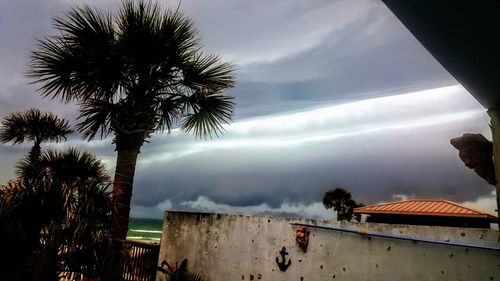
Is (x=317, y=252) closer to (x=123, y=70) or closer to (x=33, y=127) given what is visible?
(x=123, y=70)

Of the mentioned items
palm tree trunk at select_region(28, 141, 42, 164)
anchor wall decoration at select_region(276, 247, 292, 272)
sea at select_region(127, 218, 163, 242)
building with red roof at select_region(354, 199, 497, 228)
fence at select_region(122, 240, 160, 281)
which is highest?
palm tree trunk at select_region(28, 141, 42, 164)

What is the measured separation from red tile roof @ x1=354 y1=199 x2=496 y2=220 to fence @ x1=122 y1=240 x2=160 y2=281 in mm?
8792

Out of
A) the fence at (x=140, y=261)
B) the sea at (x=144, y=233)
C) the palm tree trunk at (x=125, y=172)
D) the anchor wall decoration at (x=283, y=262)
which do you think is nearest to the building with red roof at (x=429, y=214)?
the anchor wall decoration at (x=283, y=262)

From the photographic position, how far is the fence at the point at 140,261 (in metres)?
6.54

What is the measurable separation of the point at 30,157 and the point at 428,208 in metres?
14.1

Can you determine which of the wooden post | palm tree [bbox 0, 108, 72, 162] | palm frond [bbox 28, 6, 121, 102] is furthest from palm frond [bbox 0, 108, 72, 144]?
the wooden post

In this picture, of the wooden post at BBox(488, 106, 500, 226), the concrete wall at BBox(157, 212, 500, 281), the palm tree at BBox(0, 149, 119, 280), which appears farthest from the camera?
the palm tree at BBox(0, 149, 119, 280)

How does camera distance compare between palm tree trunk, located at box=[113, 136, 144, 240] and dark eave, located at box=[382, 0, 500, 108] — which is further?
palm tree trunk, located at box=[113, 136, 144, 240]

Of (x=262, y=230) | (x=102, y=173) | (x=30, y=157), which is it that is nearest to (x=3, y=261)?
(x=262, y=230)

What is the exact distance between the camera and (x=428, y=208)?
473 inches

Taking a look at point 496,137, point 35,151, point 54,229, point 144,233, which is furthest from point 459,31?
point 144,233

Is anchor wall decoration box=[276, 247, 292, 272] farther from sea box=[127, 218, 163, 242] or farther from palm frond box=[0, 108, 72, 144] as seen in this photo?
sea box=[127, 218, 163, 242]

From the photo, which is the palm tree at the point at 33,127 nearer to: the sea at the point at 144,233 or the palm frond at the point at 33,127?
the palm frond at the point at 33,127

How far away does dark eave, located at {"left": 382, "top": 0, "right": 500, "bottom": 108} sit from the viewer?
2.04 m
